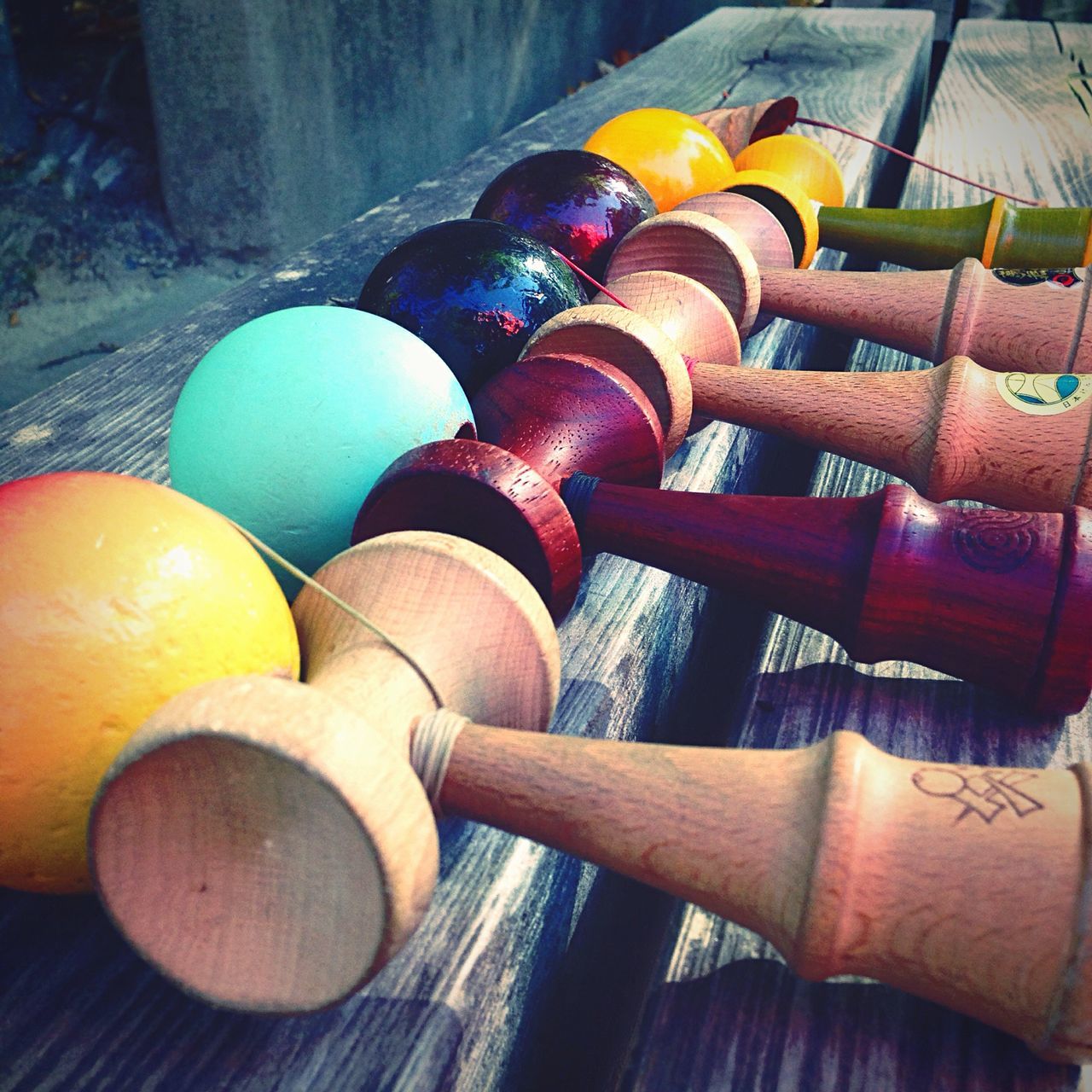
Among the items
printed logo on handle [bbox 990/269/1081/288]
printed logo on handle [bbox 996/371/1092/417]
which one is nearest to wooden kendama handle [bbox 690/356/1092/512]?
printed logo on handle [bbox 996/371/1092/417]

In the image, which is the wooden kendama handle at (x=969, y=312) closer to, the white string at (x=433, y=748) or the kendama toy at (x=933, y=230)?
the kendama toy at (x=933, y=230)

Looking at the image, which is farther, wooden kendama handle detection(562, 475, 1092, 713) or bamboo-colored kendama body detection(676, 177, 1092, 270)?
bamboo-colored kendama body detection(676, 177, 1092, 270)

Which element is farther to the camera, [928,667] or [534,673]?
[928,667]

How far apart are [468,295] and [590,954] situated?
0.69 metres

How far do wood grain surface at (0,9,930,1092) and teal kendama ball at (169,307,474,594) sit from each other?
0.24 m

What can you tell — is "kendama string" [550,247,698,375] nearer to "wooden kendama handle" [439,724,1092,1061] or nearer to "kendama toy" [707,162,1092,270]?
"kendama toy" [707,162,1092,270]

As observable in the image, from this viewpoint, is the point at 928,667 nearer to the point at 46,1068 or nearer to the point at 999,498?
the point at 999,498

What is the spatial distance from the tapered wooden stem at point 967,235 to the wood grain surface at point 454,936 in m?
0.19

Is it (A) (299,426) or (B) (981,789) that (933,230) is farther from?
(B) (981,789)

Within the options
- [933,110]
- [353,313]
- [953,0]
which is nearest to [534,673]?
[353,313]

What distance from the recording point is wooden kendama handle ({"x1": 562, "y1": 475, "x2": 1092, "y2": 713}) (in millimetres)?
792

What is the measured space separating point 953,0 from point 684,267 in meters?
4.20

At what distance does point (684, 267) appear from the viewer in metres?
1.37

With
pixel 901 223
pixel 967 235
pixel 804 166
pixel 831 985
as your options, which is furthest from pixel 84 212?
pixel 831 985
